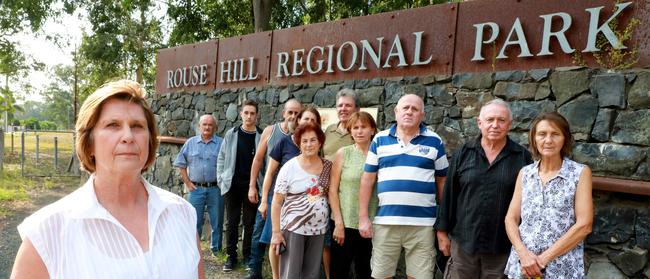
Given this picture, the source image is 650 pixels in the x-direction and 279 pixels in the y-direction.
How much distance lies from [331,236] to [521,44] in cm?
210

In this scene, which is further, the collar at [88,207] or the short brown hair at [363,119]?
the short brown hair at [363,119]

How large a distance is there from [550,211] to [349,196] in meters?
1.39

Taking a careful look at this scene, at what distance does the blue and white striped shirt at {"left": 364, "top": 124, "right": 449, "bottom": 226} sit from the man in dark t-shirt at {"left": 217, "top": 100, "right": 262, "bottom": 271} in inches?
76.4

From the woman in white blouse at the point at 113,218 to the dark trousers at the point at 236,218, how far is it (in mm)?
3263

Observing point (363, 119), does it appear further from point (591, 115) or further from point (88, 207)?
point (88, 207)

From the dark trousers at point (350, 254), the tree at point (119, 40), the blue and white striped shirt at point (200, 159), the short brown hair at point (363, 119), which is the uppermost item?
A: the tree at point (119, 40)

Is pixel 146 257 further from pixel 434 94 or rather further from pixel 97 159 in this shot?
pixel 434 94

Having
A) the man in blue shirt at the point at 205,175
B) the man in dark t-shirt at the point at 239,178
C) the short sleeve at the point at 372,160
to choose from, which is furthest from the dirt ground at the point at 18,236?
the short sleeve at the point at 372,160

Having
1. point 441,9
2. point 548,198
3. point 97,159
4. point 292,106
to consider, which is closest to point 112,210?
point 97,159

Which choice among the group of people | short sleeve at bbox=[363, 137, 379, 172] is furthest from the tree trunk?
short sleeve at bbox=[363, 137, 379, 172]

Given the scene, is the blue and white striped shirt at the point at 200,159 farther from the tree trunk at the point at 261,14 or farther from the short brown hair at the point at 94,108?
the tree trunk at the point at 261,14

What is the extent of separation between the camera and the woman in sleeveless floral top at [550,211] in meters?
2.39

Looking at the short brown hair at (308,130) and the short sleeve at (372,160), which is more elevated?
the short brown hair at (308,130)

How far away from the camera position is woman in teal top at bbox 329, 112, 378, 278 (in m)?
3.36
